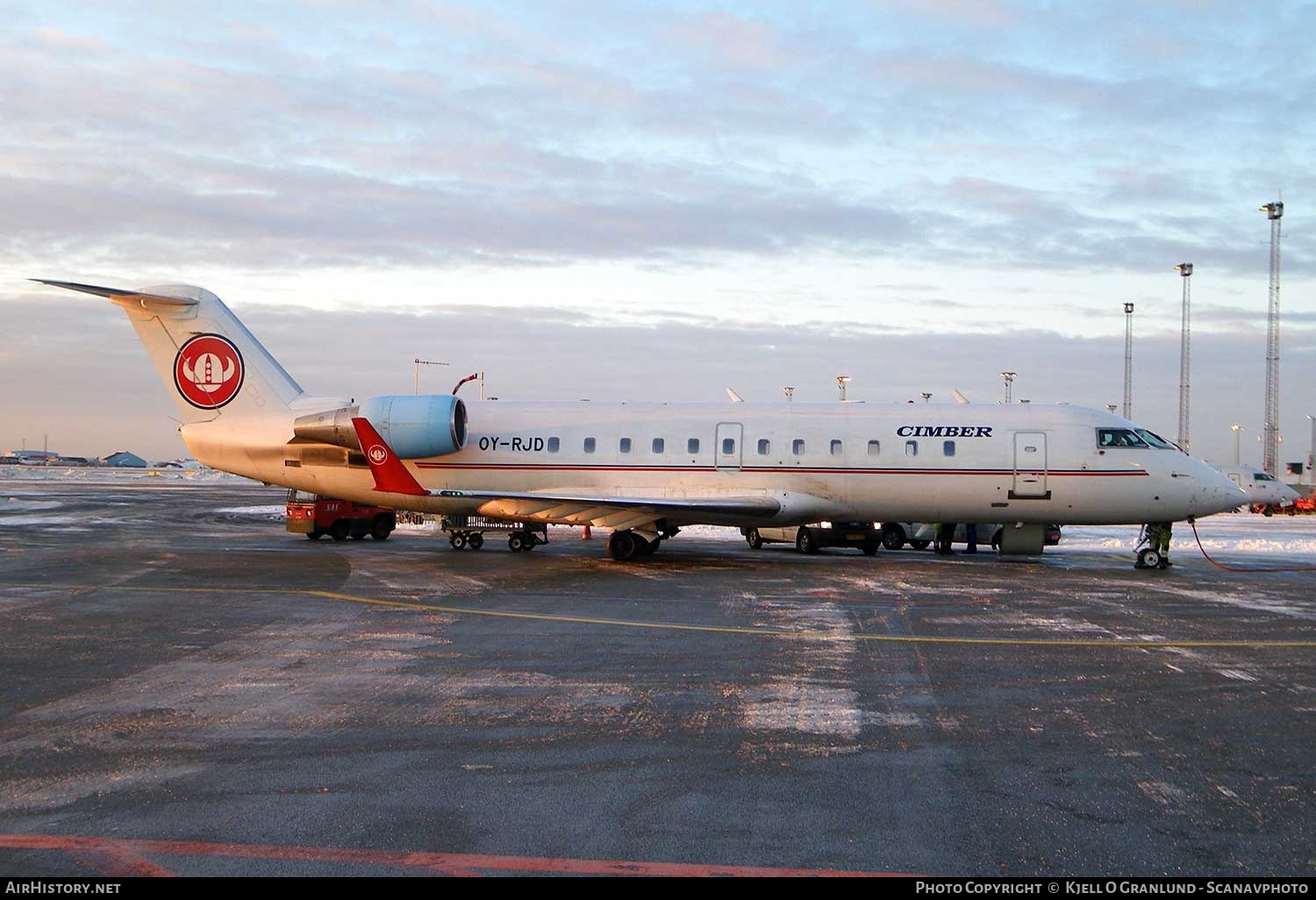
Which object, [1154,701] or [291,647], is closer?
[1154,701]

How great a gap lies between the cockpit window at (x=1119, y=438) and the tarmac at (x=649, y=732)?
18.7ft

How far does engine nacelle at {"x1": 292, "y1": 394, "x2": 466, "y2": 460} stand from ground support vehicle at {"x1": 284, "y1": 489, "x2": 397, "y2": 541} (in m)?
5.22

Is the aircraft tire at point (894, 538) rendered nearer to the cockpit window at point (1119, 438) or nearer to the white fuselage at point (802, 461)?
the white fuselage at point (802, 461)

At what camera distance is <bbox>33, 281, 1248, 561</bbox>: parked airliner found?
22.4 metres

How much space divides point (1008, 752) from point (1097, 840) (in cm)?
184

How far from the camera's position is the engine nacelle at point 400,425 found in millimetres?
23594

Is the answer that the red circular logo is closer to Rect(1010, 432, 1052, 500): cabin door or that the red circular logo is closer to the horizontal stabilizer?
the horizontal stabilizer

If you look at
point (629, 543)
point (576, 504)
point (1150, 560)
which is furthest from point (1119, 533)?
point (576, 504)

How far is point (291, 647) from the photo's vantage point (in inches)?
460
